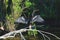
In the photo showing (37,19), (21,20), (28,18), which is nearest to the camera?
(21,20)

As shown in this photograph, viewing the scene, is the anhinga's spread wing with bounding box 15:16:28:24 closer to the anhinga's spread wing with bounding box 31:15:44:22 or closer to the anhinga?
the anhinga

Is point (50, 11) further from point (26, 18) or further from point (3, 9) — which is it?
point (3, 9)

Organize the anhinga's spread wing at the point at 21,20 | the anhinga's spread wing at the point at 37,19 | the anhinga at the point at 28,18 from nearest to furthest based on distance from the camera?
the anhinga's spread wing at the point at 21,20 → the anhinga at the point at 28,18 → the anhinga's spread wing at the point at 37,19

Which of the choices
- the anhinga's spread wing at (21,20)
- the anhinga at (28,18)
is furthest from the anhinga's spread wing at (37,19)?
the anhinga's spread wing at (21,20)

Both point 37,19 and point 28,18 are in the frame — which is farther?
point 28,18

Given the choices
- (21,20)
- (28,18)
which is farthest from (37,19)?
(21,20)

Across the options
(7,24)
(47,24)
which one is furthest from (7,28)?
(47,24)

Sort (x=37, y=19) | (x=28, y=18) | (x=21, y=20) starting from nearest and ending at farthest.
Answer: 1. (x=21, y=20)
2. (x=37, y=19)
3. (x=28, y=18)

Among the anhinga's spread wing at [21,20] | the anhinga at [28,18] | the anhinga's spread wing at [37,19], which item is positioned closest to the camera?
the anhinga's spread wing at [21,20]

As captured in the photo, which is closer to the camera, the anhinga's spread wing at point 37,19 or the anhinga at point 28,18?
the anhinga at point 28,18

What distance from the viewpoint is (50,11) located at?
24234 millimetres

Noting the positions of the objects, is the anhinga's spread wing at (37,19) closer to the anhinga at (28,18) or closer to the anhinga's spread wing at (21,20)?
the anhinga at (28,18)

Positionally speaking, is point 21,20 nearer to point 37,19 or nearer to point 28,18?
point 28,18

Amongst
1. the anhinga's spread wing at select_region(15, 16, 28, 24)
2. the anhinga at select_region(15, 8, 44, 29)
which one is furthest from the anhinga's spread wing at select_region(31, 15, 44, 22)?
the anhinga's spread wing at select_region(15, 16, 28, 24)
